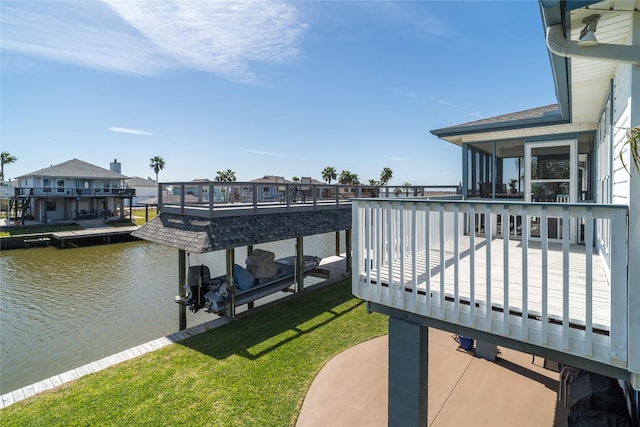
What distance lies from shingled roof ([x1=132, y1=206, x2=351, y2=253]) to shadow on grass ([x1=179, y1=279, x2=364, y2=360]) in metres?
2.05

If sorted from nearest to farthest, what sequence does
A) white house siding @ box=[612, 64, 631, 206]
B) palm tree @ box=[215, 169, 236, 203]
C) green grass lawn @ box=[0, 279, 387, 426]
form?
white house siding @ box=[612, 64, 631, 206] < green grass lawn @ box=[0, 279, 387, 426] < palm tree @ box=[215, 169, 236, 203]


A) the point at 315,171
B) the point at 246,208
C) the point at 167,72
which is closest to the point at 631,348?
the point at 246,208

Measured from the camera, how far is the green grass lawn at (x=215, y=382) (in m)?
4.97

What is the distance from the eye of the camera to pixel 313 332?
308 inches

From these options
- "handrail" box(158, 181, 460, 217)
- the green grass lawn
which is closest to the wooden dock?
"handrail" box(158, 181, 460, 217)

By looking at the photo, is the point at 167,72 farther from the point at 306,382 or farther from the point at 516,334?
the point at 516,334

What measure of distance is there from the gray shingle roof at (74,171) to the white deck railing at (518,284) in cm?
3939

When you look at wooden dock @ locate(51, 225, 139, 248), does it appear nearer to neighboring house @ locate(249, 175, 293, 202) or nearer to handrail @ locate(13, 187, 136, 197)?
handrail @ locate(13, 187, 136, 197)

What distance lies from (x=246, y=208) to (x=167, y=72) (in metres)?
13.7

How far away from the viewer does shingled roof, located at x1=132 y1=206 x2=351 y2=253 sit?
843cm

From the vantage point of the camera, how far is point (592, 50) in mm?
2346

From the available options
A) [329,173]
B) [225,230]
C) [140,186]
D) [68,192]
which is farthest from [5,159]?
[225,230]

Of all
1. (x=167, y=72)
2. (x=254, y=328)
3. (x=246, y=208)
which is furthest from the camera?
(x=167, y=72)

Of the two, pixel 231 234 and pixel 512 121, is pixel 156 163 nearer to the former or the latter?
pixel 231 234
